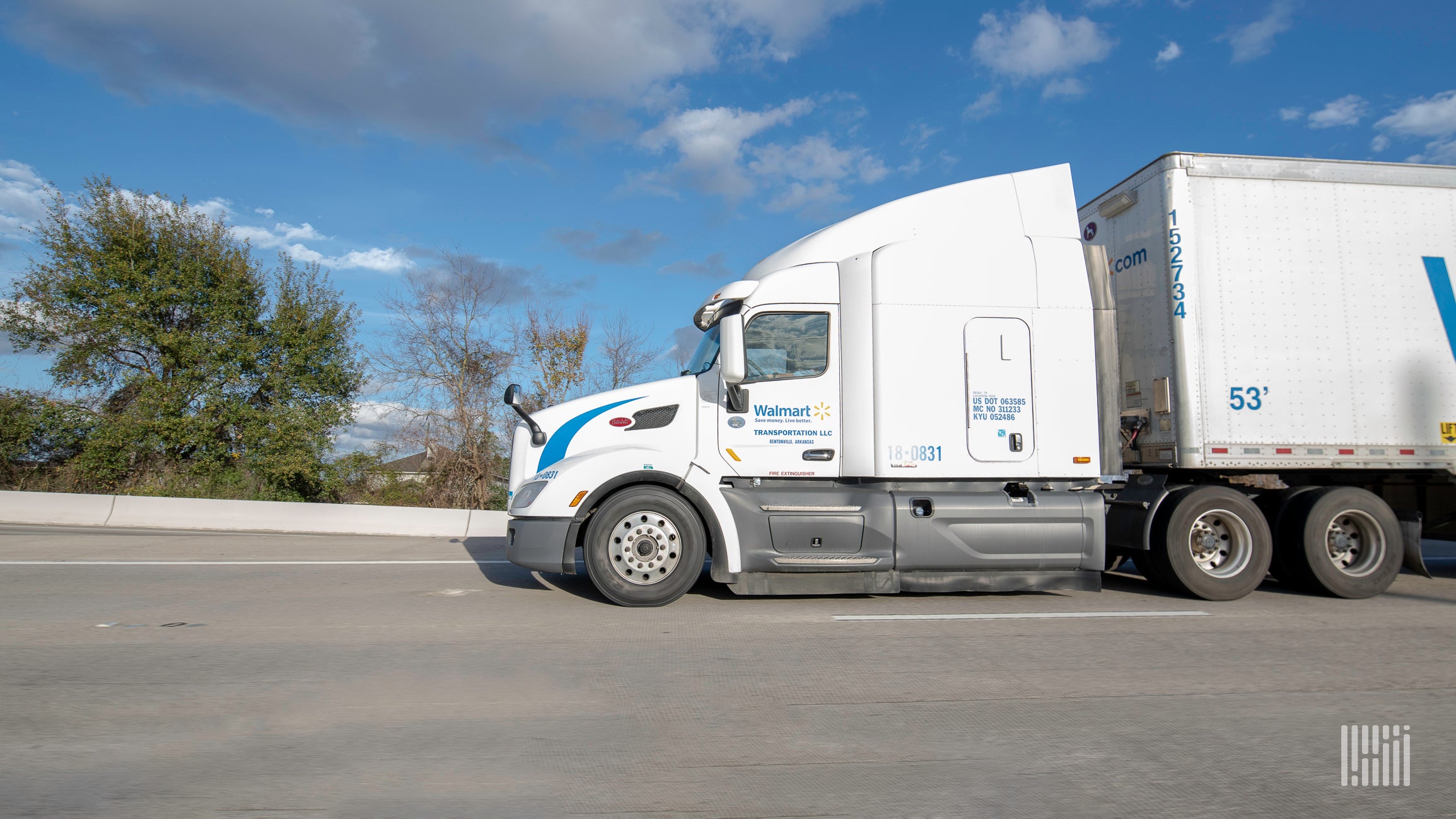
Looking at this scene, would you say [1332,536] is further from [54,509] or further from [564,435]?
[54,509]

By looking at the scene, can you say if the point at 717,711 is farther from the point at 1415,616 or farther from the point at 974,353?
the point at 1415,616

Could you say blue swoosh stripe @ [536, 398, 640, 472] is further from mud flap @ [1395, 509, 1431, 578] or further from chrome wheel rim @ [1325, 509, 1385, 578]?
mud flap @ [1395, 509, 1431, 578]

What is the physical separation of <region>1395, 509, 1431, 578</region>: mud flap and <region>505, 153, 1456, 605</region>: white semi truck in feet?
0.09

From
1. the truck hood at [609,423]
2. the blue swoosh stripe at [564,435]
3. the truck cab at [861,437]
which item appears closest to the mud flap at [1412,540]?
the truck cab at [861,437]

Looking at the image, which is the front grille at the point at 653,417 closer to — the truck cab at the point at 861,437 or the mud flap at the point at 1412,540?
the truck cab at the point at 861,437

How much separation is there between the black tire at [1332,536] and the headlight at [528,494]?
6.97 metres

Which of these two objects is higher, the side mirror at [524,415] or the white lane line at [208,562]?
the side mirror at [524,415]

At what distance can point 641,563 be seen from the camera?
654cm

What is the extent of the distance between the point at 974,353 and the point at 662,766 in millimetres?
4895

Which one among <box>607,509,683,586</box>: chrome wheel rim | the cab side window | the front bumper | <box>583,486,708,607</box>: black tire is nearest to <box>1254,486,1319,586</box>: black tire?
the cab side window

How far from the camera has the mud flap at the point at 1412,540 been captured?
7.41 m

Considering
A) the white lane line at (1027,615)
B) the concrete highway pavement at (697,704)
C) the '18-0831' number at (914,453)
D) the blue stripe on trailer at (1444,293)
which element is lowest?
the concrete highway pavement at (697,704)

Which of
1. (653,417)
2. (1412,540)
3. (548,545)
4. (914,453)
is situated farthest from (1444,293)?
(548,545)

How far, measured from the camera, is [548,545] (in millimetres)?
6539
